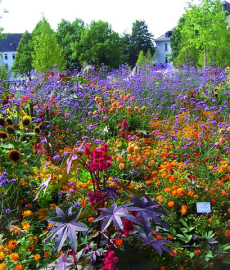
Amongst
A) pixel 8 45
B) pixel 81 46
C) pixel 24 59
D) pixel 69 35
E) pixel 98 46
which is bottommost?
pixel 24 59

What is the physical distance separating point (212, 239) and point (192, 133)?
2.32 m

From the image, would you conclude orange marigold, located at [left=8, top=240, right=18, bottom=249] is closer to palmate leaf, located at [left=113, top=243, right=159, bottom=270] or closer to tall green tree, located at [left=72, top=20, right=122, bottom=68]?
palmate leaf, located at [left=113, top=243, right=159, bottom=270]

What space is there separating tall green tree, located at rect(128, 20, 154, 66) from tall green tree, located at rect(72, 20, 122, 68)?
50.5ft

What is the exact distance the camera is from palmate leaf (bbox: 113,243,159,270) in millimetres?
1947

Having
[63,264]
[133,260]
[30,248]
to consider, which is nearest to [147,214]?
[133,260]

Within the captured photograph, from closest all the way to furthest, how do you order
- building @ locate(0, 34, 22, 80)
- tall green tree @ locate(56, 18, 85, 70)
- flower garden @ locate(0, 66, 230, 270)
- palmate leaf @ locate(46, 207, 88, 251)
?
1. palmate leaf @ locate(46, 207, 88, 251)
2. flower garden @ locate(0, 66, 230, 270)
3. tall green tree @ locate(56, 18, 85, 70)
4. building @ locate(0, 34, 22, 80)

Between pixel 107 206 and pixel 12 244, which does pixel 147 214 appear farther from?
pixel 12 244

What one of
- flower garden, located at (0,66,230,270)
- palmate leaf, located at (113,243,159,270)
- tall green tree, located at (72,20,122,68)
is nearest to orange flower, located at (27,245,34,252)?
flower garden, located at (0,66,230,270)

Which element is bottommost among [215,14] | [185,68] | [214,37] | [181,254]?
[181,254]

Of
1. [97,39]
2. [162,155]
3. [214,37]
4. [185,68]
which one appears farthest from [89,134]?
[97,39]

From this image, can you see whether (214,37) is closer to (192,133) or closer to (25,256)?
(192,133)

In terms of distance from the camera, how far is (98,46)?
116ft

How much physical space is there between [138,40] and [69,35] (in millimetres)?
17744

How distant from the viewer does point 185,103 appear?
7.02 meters
